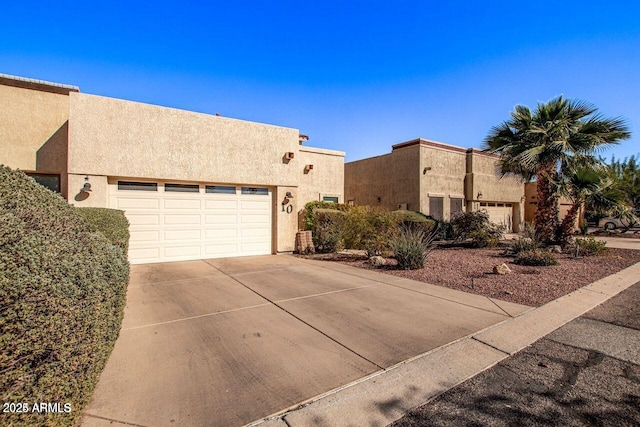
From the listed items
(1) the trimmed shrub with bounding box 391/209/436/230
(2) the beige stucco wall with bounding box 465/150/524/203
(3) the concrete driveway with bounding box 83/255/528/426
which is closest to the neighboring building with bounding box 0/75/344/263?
(3) the concrete driveway with bounding box 83/255/528/426

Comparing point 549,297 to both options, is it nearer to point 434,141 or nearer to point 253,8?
point 253,8

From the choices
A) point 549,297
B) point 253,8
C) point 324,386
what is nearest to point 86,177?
point 253,8

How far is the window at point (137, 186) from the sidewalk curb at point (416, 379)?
29.0ft

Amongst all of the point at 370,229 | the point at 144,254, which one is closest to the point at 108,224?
the point at 144,254

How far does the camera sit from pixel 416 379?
9.96 ft

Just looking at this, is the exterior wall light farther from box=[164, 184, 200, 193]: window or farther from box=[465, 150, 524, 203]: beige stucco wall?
box=[465, 150, 524, 203]: beige stucco wall

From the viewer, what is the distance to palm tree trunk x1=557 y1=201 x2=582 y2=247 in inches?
464

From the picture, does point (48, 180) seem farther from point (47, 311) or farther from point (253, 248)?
point (47, 311)

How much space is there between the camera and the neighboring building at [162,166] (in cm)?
860

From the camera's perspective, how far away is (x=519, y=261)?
31.3ft

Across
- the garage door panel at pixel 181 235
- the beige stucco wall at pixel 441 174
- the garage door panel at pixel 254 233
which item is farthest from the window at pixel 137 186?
the beige stucco wall at pixel 441 174

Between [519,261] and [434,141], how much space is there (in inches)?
363

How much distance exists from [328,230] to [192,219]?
4899mm

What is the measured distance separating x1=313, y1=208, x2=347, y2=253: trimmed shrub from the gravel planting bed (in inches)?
38.1
